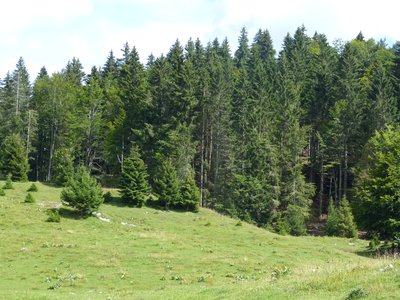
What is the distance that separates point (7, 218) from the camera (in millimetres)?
43875

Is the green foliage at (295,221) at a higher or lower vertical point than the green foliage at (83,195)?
lower

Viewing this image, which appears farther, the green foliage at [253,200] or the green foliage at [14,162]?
the green foliage at [253,200]

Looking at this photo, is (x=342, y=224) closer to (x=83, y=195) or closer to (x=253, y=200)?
(x=253, y=200)

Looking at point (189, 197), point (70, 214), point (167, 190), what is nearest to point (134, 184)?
point (167, 190)

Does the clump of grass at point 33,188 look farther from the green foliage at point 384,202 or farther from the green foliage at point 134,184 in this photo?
the green foliage at point 384,202

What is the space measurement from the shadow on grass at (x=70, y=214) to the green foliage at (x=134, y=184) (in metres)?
8.47

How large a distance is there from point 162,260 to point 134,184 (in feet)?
79.1

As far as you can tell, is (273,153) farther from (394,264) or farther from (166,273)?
(394,264)

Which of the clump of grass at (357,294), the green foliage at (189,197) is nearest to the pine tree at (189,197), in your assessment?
the green foliage at (189,197)

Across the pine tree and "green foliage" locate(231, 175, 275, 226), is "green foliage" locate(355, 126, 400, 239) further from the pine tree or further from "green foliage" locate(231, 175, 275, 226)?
the pine tree

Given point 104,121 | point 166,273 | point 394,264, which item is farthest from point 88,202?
point 104,121

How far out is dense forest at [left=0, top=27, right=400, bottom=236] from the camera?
65.8m

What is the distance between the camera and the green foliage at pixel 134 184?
56.1 metres

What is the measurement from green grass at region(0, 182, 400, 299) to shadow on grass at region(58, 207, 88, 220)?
206 mm
